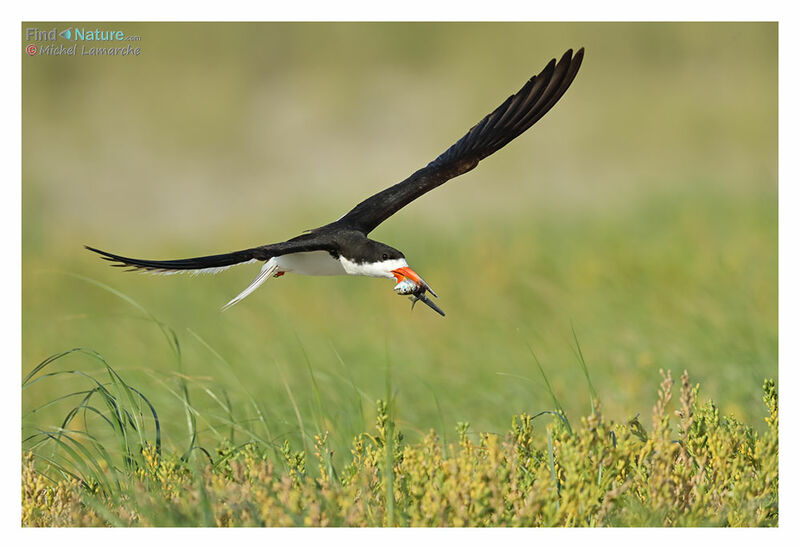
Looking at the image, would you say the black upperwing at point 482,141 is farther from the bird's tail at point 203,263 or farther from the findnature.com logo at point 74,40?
the findnature.com logo at point 74,40

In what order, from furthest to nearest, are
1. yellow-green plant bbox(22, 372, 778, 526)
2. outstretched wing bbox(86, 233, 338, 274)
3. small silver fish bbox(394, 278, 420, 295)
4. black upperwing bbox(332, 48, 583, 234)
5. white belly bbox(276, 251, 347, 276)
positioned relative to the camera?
1. black upperwing bbox(332, 48, 583, 234)
2. white belly bbox(276, 251, 347, 276)
3. small silver fish bbox(394, 278, 420, 295)
4. outstretched wing bbox(86, 233, 338, 274)
5. yellow-green plant bbox(22, 372, 778, 526)

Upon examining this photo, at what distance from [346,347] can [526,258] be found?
1735 mm

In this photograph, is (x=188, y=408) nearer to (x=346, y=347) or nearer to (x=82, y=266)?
(x=346, y=347)

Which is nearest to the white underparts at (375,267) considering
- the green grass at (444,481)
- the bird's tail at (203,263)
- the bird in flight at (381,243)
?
the bird in flight at (381,243)

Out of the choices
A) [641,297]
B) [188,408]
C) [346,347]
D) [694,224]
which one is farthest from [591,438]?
[694,224]

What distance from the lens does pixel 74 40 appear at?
3.46 m

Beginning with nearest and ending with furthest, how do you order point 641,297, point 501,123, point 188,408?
1. point 188,408
2. point 501,123
3. point 641,297

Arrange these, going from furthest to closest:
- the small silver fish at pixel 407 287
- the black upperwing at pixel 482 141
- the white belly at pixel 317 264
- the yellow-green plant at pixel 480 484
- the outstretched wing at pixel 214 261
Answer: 1. the black upperwing at pixel 482 141
2. the white belly at pixel 317 264
3. the small silver fish at pixel 407 287
4. the outstretched wing at pixel 214 261
5. the yellow-green plant at pixel 480 484

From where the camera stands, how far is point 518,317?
22.6ft

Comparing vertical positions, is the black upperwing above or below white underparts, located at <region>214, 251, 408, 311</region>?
above

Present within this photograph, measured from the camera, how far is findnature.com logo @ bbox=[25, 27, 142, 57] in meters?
3.43

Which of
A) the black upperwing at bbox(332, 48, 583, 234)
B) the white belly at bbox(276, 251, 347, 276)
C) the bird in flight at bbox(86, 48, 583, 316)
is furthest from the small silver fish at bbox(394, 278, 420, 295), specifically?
the black upperwing at bbox(332, 48, 583, 234)

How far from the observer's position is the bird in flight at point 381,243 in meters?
2.77

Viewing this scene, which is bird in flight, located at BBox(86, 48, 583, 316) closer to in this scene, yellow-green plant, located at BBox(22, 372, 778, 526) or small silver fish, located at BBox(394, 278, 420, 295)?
small silver fish, located at BBox(394, 278, 420, 295)
